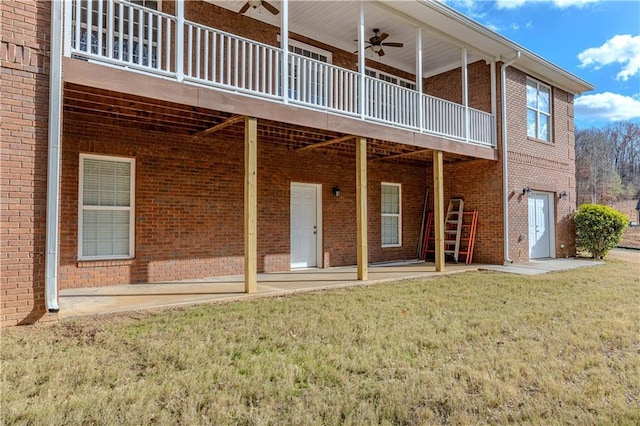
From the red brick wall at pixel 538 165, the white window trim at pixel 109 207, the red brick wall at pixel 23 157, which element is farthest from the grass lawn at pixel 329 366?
the red brick wall at pixel 538 165

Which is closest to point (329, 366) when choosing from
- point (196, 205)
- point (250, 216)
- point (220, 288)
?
point (250, 216)

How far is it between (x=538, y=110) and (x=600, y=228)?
169 inches

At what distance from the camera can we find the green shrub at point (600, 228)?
1255cm

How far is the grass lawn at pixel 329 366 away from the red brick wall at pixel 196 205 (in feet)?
8.45

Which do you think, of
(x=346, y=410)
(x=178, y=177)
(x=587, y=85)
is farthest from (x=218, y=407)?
(x=587, y=85)

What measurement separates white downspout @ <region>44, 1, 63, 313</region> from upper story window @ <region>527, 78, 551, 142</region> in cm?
1212

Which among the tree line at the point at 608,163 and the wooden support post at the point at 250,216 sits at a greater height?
the tree line at the point at 608,163

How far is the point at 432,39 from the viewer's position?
10.2 m

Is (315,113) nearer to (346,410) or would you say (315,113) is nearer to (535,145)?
(346,410)

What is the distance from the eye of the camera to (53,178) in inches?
183

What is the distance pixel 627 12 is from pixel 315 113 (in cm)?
1251

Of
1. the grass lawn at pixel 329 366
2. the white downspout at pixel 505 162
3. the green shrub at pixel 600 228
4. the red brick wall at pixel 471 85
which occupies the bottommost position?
the grass lawn at pixel 329 366

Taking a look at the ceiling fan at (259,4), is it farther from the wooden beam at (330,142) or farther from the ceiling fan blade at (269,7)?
the wooden beam at (330,142)

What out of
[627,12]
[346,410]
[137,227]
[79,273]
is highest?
[627,12]
